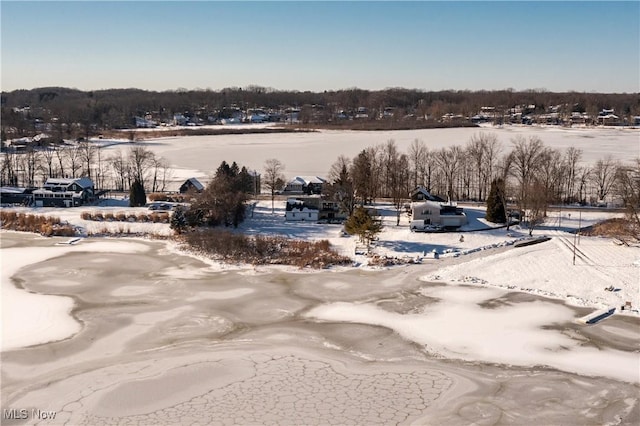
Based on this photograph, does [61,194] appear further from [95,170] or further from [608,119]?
[608,119]

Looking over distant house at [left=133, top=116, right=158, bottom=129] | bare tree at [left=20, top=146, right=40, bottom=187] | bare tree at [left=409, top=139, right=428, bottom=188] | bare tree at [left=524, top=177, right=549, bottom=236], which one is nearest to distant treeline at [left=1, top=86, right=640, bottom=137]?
distant house at [left=133, top=116, right=158, bottom=129]

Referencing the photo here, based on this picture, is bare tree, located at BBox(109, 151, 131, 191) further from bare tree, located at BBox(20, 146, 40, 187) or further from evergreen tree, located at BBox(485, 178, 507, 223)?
evergreen tree, located at BBox(485, 178, 507, 223)

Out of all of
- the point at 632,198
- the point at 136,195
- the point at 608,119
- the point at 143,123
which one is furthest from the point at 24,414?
the point at 608,119

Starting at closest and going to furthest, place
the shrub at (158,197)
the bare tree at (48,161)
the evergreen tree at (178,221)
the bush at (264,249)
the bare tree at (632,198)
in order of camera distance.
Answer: the bush at (264,249), the bare tree at (632,198), the evergreen tree at (178,221), the shrub at (158,197), the bare tree at (48,161)

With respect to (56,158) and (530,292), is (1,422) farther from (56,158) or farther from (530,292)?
(56,158)

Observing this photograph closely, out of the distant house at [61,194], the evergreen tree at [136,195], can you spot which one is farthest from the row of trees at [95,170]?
the evergreen tree at [136,195]

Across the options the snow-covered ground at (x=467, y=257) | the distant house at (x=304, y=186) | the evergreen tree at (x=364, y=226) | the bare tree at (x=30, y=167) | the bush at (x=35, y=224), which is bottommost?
the snow-covered ground at (x=467, y=257)

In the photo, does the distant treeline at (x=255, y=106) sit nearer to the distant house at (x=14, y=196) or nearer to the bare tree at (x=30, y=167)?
the bare tree at (x=30, y=167)
